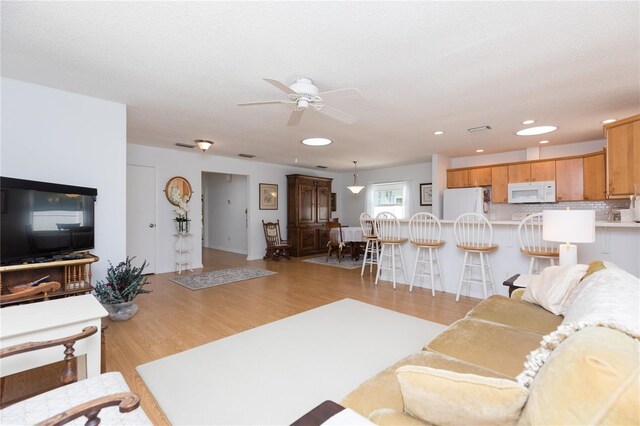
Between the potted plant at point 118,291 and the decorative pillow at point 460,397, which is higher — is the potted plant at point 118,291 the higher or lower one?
the lower one

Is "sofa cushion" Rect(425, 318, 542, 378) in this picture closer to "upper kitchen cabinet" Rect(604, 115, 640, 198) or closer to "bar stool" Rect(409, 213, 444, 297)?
"bar stool" Rect(409, 213, 444, 297)

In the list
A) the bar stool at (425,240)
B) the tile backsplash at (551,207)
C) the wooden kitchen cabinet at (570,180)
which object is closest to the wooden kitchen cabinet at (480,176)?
the tile backsplash at (551,207)

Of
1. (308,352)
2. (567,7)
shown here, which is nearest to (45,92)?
(308,352)

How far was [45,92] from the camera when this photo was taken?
2.75 m

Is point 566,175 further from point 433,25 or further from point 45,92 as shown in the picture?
point 45,92

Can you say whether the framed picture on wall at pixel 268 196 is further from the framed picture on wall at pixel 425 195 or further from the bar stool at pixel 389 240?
the framed picture on wall at pixel 425 195

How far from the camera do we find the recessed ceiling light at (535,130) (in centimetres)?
419

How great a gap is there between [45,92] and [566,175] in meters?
7.29

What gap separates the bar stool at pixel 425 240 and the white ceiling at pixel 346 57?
143cm

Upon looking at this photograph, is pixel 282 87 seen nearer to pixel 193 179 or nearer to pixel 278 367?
pixel 278 367

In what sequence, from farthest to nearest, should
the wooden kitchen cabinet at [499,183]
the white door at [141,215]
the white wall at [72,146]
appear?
the wooden kitchen cabinet at [499,183] < the white door at [141,215] < the white wall at [72,146]

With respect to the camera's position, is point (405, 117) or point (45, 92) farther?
point (405, 117)

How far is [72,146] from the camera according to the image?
2.88 m

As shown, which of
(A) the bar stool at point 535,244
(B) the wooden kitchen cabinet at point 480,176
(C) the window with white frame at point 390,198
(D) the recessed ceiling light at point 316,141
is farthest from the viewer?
(C) the window with white frame at point 390,198
